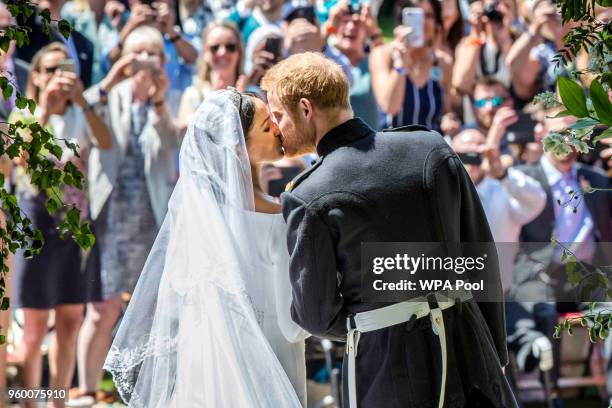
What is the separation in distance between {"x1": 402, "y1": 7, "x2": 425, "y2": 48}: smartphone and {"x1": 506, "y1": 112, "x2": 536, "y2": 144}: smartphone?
773mm

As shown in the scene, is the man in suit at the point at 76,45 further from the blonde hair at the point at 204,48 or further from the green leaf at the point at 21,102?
the green leaf at the point at 21,102

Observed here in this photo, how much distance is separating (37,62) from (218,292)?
3365mm

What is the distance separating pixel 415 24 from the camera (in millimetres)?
5566

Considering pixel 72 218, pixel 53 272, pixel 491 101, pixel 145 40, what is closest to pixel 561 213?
pixel 491 101

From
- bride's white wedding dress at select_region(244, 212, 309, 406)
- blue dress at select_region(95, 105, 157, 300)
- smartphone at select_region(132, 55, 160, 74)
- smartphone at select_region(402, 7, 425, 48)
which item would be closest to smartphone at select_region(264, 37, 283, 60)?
smartphone at select_region(132, 55, 160, 74)

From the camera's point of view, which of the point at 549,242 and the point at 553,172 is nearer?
the point at 549,242

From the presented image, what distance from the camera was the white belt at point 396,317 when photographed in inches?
87.2

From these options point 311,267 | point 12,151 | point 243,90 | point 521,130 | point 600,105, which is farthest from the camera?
point 521,130

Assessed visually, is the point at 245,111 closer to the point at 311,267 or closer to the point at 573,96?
the point at 311,267

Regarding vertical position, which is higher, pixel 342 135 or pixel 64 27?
pixel 64 27

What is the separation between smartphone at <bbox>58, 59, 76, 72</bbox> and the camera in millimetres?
5379

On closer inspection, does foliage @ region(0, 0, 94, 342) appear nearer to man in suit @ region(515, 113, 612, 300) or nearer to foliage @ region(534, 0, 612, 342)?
foliage @ region(534, 0, 612, 342)

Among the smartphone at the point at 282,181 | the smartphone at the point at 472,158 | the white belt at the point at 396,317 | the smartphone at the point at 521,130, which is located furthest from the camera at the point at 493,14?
the white belt at the point at 396,317

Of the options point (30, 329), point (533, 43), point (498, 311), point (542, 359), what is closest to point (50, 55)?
point (30, 329)
